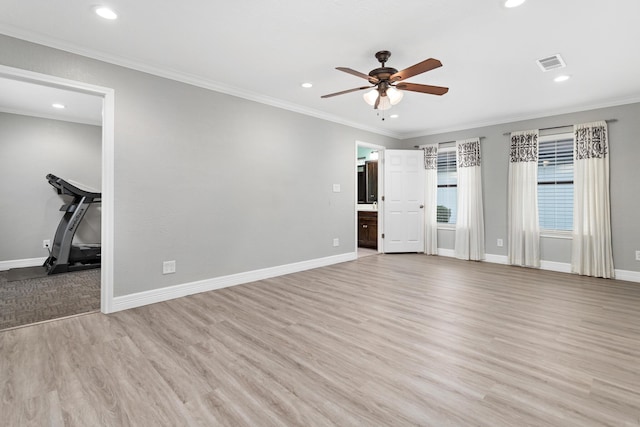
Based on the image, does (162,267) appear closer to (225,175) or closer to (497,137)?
(225,175)

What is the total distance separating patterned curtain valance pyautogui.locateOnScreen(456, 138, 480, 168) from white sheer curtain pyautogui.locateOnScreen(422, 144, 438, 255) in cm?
51

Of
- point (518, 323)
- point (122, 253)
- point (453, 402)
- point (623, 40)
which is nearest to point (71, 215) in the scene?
point (122, 253)

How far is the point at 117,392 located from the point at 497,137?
246 inches

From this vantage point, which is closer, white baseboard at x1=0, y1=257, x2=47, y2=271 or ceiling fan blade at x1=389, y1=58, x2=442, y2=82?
ceiling fan blade at x1=389, y1=58, x2=442, y2=82

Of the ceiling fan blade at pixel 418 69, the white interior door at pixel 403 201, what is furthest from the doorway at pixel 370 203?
the ceiling fan blade at pixel 418 69

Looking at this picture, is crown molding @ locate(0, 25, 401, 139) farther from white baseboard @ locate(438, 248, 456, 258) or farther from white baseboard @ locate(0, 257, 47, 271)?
white baseboard @ locate(0, 257, 47, 271)

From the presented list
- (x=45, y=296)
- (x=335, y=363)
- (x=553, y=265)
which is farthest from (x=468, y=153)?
(x=45, y=296)

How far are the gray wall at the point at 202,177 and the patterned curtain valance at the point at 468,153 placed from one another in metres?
2.54

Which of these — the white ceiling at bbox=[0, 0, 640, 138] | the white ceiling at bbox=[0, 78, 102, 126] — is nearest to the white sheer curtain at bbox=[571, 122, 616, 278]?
the white ceiling at bbox=[0, 0, 640, 138]

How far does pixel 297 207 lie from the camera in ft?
15.4

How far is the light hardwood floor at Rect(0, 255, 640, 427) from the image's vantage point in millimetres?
1555

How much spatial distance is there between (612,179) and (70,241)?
8252mm

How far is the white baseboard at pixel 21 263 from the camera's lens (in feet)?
15.5

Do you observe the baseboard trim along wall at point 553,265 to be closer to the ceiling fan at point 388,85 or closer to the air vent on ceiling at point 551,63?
the air vent on ceiling at point 551,63
